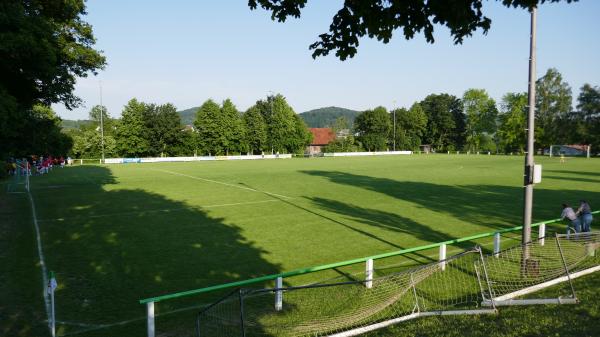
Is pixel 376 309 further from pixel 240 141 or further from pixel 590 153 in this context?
pixel 590 153

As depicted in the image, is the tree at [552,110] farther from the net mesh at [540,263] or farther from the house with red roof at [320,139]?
the net mesh at [540,263]

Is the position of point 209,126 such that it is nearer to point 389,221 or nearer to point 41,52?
point 41,52

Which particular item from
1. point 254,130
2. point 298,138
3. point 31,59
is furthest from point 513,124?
point 31,59

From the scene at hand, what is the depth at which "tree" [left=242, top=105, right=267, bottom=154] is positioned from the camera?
9012cm

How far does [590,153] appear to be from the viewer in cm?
8488

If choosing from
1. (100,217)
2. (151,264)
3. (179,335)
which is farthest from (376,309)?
(100,217)

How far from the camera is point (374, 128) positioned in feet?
343

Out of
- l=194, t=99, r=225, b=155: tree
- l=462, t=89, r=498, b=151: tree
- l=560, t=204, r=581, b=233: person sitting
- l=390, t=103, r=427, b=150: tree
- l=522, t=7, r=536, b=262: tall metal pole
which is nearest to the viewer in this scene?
l=522, t=7, r=536, b=262: tall metal pole

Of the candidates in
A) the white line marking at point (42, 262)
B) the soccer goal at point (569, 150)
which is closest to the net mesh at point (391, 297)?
the white line marking at point (42, 262)

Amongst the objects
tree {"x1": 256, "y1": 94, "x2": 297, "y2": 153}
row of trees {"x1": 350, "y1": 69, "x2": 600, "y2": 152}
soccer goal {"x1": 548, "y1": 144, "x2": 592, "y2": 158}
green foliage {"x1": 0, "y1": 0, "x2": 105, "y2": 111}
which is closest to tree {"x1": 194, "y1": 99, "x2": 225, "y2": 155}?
tree {"x1": 256, "y1": 94, "x2": 297, "y2": 153}

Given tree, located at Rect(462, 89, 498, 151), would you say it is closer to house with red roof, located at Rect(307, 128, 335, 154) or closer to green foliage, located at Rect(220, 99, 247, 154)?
house with red roof, located at Rect(307, 128, 335, 154)

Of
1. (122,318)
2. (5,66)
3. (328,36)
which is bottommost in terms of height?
(122,318)

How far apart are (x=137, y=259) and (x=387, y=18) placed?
9637mm

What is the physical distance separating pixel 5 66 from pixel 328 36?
15.8 metres
